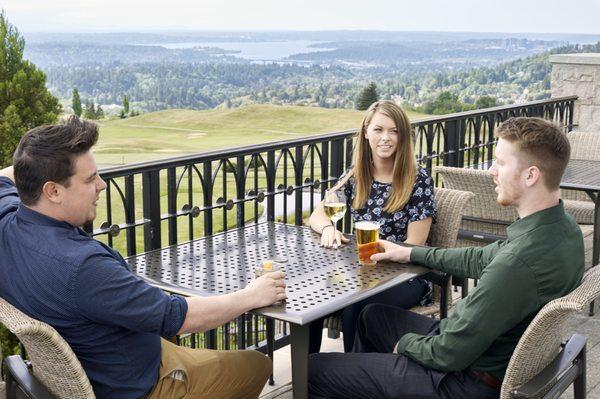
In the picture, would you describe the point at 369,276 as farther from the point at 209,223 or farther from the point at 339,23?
the point at 339,23

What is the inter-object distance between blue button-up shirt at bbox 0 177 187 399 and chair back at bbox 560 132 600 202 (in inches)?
177

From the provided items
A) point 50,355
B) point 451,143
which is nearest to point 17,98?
point 451,143

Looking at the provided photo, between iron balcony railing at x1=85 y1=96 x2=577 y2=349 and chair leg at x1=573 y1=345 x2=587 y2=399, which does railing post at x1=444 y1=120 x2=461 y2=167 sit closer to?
iron balcony railing at x1=85 y1=96 x2=577 y2=349

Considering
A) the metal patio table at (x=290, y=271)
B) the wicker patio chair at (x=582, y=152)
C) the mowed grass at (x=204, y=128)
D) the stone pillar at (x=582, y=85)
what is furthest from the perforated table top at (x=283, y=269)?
the mowed grass at (x=204, y=128)

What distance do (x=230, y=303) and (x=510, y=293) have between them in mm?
830

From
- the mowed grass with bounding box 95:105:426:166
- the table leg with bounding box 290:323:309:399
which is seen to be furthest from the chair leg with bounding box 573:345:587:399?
the mowed grass with bounding box 95:105:426:166

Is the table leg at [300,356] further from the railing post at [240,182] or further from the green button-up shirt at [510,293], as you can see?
the railing post at [240,182]

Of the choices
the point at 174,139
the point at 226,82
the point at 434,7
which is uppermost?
the point at 434,7

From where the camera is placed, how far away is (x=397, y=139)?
3.58 m

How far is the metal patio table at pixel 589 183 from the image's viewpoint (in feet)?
15.0

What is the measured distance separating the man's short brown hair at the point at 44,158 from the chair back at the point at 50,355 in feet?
1.07

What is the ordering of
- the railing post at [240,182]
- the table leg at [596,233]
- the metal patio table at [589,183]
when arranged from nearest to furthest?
the railing post at [240,182] < the metal patio table at [589,183] < the table leg at [596,233]

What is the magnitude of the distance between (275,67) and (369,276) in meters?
76.0

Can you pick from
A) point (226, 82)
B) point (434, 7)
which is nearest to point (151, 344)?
point (226, 82)
